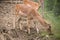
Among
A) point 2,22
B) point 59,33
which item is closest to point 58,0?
point 59,33

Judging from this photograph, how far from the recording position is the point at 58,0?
2.46 m

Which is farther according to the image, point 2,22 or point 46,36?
point 2,22

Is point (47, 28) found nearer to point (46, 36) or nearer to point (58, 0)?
point (46, 36)

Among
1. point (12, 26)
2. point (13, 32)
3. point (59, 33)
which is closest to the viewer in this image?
point (59, 33)

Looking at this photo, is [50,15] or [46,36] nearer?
[50,15]

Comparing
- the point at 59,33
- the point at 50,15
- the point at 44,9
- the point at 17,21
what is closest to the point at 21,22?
the point at 17,21

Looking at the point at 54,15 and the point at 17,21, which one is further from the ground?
the point at 54,15

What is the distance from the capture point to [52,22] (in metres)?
2.56

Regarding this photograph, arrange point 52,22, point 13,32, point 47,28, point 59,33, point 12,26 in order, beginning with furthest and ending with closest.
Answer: point 12,26 → point 13,32 → point 47,28 → point 52,22 → point 59,33

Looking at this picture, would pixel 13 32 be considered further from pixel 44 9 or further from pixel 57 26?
pixel 57 26

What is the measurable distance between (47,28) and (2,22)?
1076 mm

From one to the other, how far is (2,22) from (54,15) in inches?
51.4

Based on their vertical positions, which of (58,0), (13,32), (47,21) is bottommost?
(13,32)

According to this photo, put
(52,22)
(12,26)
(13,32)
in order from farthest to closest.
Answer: (12,26) → (13,32) → (52,22)
